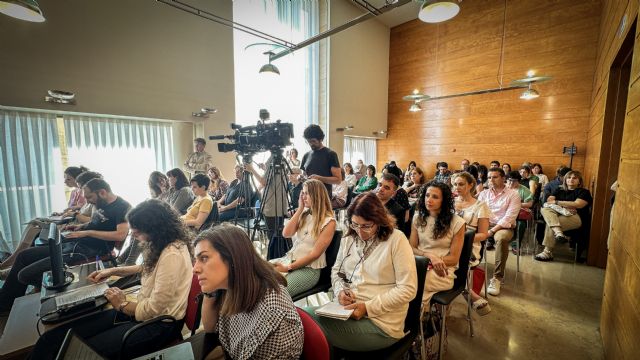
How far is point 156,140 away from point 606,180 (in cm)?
670

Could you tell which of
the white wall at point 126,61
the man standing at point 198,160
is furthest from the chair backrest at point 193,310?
the white wall at point 126,61

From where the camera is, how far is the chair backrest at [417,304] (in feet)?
4.69

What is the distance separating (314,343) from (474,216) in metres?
1.99

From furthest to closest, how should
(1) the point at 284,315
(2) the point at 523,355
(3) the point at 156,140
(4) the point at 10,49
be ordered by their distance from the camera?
(3) the point at 156,140, (4) the point at 10,49, (2) the point at 523,355, (1) the point at 284,315

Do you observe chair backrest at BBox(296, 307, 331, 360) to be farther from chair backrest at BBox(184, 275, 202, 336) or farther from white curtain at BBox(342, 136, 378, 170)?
white curtain at BBox(342, 136, 378, 170)

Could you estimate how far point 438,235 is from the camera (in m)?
1.98

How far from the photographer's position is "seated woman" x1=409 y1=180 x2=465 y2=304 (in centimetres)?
177

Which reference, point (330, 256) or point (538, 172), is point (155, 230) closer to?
point (330, 256)

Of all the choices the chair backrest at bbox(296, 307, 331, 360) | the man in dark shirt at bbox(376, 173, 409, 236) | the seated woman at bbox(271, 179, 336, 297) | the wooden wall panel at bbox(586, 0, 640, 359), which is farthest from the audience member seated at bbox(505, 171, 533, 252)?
the chair backrest at bbox(296, 307, 331, 360)

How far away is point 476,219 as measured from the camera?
7.84 ft

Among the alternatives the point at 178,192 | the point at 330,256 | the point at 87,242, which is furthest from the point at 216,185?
the point at 330,256

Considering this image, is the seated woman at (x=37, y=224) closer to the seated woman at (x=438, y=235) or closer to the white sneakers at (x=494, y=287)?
the seated woman at (x=438, y=235)

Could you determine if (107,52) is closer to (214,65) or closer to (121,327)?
(214,65)

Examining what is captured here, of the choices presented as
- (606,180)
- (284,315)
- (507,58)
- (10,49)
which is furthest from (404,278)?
(507,58)
